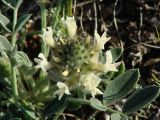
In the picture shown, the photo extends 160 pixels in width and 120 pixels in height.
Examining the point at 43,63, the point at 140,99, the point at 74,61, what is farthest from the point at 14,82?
the point at 140,99

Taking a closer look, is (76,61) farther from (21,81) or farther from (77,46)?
(21,81)

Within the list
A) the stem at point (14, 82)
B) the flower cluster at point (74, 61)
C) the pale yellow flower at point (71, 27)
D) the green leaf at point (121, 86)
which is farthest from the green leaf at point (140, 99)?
the stem at point (14, 82)

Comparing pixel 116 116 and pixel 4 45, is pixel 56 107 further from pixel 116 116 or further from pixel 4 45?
pixel 4 45

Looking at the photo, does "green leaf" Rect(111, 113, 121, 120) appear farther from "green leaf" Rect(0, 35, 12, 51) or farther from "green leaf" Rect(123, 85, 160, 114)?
"green leaf" Rect(0, 35, 12, 51)

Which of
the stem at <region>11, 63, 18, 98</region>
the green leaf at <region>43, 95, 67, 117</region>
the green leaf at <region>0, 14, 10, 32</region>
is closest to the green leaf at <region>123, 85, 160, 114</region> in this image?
the green leaf at <region>43, 95, 67, 117</region>

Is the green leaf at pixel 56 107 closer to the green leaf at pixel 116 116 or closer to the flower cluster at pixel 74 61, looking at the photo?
the flower cluster at pixel 74 61

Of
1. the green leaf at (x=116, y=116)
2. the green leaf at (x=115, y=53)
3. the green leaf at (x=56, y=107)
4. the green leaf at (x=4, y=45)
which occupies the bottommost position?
the green leaf at (x=116, y=116)
